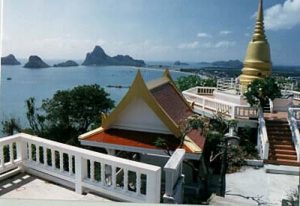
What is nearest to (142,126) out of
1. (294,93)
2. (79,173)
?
(79,173)

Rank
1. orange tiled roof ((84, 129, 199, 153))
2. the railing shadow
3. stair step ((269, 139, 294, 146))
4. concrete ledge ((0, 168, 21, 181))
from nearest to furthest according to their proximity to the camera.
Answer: the railing shadow
concrete ledge ((0, 168, 21, 181))
orange tiled roof ((84, 129, 199, 153))
stair step ((269, 139, 294, 146))

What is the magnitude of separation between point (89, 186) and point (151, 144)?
703 millimetres

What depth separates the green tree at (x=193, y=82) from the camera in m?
3.16

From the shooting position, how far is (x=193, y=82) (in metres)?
3.29

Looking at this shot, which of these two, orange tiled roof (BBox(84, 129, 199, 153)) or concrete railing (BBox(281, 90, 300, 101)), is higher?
concrete railing (BBox(281, 90, 300, 101))

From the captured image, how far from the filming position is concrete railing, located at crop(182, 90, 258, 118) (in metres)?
3.53

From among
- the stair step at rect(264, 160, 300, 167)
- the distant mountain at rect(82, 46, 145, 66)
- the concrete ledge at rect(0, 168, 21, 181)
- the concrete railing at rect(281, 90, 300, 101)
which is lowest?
the stair step at rect(264, 160, 300, 167)

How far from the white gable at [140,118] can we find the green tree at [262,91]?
33.9 inches

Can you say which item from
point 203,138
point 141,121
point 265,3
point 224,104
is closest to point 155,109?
point 141,121

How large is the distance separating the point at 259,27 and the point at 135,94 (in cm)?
115

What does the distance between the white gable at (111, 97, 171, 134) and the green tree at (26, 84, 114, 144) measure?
0.17 m

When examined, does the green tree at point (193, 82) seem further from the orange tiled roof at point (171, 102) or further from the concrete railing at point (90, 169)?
A: the concrete railing at point (90, 169)

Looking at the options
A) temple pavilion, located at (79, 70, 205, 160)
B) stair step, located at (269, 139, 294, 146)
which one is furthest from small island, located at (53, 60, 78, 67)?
stair step, located at (269, 139, 294, 146)

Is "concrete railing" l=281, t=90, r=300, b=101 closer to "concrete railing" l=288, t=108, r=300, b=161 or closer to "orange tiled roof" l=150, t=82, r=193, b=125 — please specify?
"concrete railing" l=288, t=108, r=300, b=161
